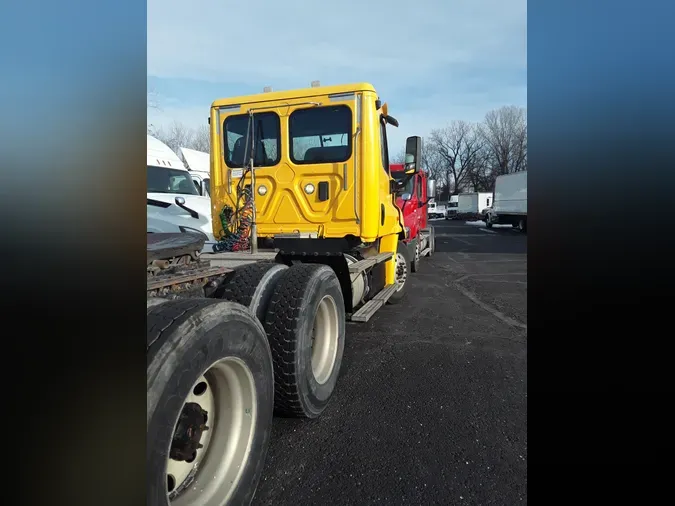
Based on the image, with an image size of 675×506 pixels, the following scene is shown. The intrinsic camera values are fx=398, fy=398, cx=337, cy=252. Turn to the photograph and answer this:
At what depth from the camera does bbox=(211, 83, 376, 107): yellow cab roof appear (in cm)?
450

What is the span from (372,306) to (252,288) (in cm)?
216

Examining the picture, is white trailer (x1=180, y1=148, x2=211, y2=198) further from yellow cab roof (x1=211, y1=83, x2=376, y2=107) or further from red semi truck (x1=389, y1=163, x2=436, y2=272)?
yellow cab roof (x1=211, y1=83, x2=376, y2=107)

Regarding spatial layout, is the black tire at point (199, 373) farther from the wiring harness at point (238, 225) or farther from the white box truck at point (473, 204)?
the white box truck at point (473, 204)

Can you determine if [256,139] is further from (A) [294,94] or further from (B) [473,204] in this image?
(B) [473,204]

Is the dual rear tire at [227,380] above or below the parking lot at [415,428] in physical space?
above

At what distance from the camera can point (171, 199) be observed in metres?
8.14

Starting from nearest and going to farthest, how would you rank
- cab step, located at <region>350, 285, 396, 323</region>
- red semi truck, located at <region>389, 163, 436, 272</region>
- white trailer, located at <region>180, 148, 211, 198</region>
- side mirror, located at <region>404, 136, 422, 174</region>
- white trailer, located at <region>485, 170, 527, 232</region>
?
1. cab step, located at <region>350, 285, 396, 323</region>
2. side mirror, located at <region>404, 136, 422, 174</region>
3. red semi truck, located at <region>389, 163, 436, 272</region>
4. white trailer, located at <region>180, 148, 211, 198</region>
5. white trailer, located at <region>485, 170, 527, 232</region>

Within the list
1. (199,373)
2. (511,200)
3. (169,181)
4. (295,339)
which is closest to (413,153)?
(295,339)

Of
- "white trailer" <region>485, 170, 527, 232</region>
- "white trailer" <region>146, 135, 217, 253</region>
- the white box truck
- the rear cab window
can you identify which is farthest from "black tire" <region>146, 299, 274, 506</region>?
the white box truck

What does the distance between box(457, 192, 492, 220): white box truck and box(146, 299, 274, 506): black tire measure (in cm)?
4787

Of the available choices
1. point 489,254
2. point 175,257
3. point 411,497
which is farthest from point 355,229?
point 489,254

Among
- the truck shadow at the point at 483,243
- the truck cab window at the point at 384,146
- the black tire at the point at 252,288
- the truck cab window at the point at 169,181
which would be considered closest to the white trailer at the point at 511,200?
the truck shadow at the point at 483,243

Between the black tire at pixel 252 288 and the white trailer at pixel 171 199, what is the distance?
11.6ft

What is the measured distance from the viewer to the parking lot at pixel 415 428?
2391mm
